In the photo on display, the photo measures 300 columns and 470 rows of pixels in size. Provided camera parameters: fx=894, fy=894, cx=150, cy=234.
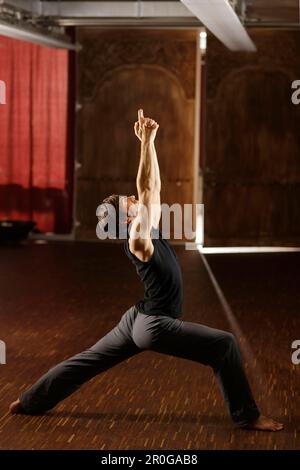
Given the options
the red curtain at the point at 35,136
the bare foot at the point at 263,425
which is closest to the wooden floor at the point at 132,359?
the bare foot at the point at 263,425

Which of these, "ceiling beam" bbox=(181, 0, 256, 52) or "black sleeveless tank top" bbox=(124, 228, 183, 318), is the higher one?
"ceiling beam" bbox=(181, 0, 256, 52)

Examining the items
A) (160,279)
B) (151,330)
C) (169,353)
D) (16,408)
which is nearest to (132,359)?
(16,408)

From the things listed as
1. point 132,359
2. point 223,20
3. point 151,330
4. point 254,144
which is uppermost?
point 223,20

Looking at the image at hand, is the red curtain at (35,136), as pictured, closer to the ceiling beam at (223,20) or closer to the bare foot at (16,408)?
the ceiling beam at (223,20)

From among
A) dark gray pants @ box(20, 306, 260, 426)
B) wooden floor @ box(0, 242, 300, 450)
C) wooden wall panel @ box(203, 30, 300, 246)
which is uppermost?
wooden wall panel @ box(203, 30, 300, 246)

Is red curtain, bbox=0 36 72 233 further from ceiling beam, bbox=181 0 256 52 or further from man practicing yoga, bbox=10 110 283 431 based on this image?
man practicing yoga, bbox=10 110 283 431

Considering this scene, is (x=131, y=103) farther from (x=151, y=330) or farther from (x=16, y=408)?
(x=151, y=330)

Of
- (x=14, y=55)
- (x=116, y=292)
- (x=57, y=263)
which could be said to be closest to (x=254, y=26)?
(x=14, y=55)

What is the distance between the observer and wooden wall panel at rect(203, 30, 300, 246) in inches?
474

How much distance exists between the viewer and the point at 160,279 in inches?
153

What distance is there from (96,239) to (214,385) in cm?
781

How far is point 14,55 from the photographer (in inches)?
482

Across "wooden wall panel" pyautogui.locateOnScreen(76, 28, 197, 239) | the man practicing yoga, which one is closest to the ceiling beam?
"wooden wall panel" pyautogui.locateOnScreen(76, 28, 197, 239)

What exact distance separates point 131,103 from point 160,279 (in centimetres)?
869
